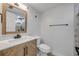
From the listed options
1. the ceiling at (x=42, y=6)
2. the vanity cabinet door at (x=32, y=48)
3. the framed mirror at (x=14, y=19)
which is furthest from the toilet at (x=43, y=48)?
the ceiling at (x=42, y=6)

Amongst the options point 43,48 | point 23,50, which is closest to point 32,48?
point 43,48

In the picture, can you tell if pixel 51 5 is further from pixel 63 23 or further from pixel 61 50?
pixel 61 50

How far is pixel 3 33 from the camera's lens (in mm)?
1813

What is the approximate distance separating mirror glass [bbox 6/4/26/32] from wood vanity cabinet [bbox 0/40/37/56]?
0.40 m

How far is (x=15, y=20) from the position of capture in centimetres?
204

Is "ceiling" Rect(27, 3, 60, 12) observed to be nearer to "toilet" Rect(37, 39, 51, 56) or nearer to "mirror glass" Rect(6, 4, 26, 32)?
"mirror glass" Rect(6, 4, 26, 32)

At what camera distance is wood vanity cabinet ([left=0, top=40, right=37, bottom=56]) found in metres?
1.34

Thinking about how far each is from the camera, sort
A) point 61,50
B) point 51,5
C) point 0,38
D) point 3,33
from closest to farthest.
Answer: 1. point 0,38
2. point 3,33
3. point 51,5
4. point 61,50

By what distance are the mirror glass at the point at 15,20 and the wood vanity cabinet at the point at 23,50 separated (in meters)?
0.40

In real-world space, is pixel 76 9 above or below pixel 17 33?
above

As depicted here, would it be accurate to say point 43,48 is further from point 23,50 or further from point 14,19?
point 14,19

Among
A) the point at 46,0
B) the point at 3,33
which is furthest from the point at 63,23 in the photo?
the point at 3,33

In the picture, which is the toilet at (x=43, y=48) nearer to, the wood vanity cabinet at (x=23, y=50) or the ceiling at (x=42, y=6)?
the wood vanity cabinet at (x=23, y=50)

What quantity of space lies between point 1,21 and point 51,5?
3.00 ft
